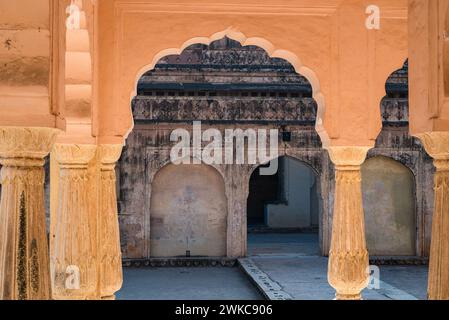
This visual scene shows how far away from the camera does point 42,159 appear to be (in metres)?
2.70

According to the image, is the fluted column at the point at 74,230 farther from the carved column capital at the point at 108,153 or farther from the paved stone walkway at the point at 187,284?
the paved stone walkway at the point at 187,284

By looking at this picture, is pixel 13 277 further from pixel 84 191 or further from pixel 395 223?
pixel 395 223

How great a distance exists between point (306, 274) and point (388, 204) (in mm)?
3481

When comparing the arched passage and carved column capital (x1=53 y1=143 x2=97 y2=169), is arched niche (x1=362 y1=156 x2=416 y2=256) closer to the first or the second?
the arched passage

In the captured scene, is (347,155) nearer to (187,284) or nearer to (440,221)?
(440,221)

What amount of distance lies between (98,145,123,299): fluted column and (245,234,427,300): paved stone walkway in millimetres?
4807

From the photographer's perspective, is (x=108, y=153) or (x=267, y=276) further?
(x=267, y=276)

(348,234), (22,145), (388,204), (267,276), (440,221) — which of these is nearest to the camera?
(22,145)

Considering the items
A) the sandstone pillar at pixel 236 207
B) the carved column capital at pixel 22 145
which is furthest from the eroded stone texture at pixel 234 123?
the carved column capital at pixel 22 145

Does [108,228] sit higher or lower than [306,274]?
higher

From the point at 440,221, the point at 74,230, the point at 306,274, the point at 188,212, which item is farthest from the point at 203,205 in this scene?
the point at 440,221

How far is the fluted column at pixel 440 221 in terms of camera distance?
316cm

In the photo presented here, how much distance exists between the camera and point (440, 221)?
3215 millimetres

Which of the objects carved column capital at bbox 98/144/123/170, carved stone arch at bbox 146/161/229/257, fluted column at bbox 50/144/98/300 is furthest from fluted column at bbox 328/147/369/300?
carved stone arch at bbox 146/161/229/257
